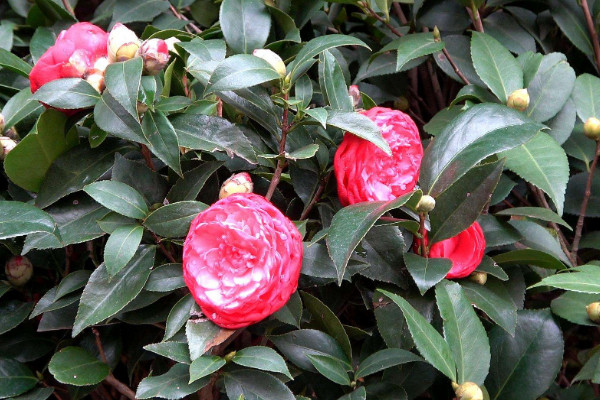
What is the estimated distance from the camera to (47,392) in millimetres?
887

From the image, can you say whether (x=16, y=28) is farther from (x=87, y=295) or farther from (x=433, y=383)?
(x=433, y=383)

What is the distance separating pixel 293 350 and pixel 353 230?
20 cm

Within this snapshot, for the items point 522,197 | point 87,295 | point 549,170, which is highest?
point 549,170

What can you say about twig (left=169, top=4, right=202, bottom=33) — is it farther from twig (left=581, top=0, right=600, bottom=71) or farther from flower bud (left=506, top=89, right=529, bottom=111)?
twig (left=581, top=0, right=600, bottom=71)

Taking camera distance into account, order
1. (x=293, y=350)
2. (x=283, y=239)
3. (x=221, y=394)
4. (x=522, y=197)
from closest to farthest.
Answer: (x=283, y=239), (x=293, y=350), (x=221, y=394), (x=522, y=197)

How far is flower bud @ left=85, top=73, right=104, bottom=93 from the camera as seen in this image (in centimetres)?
76

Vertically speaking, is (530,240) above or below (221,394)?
above

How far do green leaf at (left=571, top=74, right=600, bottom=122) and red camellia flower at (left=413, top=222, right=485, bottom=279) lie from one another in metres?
0.37

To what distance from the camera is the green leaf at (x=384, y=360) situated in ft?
2.41

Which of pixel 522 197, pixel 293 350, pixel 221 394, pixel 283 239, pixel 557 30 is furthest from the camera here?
pixel 557 30

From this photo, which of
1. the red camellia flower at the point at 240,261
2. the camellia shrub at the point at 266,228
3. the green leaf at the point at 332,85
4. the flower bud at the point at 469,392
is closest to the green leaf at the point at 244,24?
the camellia shrub at the point at 266,228

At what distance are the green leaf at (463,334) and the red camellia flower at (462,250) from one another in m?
0.05

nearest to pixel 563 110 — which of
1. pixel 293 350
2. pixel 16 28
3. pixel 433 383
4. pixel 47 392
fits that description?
pixel 433 383

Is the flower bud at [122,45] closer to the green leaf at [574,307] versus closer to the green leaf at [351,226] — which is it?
the green leaf at [351,226]
